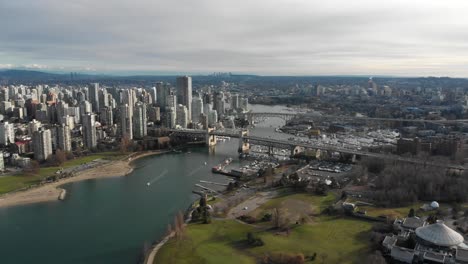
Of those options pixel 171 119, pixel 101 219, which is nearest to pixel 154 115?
pixel 171 119

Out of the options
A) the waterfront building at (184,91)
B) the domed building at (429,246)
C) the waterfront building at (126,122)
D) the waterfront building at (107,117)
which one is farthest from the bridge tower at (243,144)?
A: the waterfront building at (184,91)

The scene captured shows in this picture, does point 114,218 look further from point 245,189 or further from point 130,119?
point 130,119

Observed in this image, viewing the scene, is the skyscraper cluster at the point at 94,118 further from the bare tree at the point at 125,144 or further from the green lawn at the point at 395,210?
the green lawn at the point at 395,210

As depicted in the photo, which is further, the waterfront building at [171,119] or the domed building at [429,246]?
the waterfront building at [171,119]

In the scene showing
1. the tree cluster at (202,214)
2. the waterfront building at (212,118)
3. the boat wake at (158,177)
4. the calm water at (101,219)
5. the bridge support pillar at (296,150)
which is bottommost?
the calm water at (101,219)

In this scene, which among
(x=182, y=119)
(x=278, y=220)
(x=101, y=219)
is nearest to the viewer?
(x=278, y=220)

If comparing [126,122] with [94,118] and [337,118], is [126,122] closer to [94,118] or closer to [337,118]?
[94,118]

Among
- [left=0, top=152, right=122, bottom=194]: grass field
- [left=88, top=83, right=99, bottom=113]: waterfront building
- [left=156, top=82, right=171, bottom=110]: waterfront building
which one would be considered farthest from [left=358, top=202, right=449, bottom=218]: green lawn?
[left=88, top=83, right=99, bottom=113]: waterfront building
